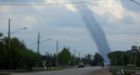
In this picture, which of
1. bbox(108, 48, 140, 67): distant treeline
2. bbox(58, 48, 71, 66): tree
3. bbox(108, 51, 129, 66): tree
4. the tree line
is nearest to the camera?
the tree line

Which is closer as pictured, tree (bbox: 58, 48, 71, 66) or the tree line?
the tree line

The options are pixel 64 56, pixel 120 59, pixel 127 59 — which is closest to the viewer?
pixel 127 59

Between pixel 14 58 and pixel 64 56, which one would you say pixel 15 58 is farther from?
pixel 64 56

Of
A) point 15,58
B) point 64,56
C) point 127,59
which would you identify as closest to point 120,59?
point 127,59

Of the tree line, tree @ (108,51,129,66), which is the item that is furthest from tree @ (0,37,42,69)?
tree @ (108,51,129,66)

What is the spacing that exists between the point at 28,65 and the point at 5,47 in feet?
42.9

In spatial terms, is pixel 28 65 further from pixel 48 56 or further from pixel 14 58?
pixel 48 56

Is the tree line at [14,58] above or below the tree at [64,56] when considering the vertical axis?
below

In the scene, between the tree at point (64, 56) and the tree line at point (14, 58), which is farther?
the tree at point (64, 56)

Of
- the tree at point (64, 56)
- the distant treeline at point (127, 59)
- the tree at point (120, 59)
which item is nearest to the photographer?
the distant treeline at point (127, 59)

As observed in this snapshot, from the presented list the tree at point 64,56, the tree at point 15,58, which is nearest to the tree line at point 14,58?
the tree at point 15,58

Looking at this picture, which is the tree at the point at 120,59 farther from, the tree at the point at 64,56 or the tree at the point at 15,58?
the tree at the point at 15,58

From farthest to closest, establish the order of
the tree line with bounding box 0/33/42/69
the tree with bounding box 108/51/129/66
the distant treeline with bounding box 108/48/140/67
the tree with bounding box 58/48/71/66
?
the tree with bounding box 58/48/71/66
the tree with bounding box 108/51/129/66
the distant treeline with bounding box 108/48/140/67
the tree line with bounding box 0/33/42/69

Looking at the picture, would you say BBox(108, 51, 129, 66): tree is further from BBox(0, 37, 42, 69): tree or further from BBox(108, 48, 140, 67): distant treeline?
BBox(0, 37, 42, 69): tree
